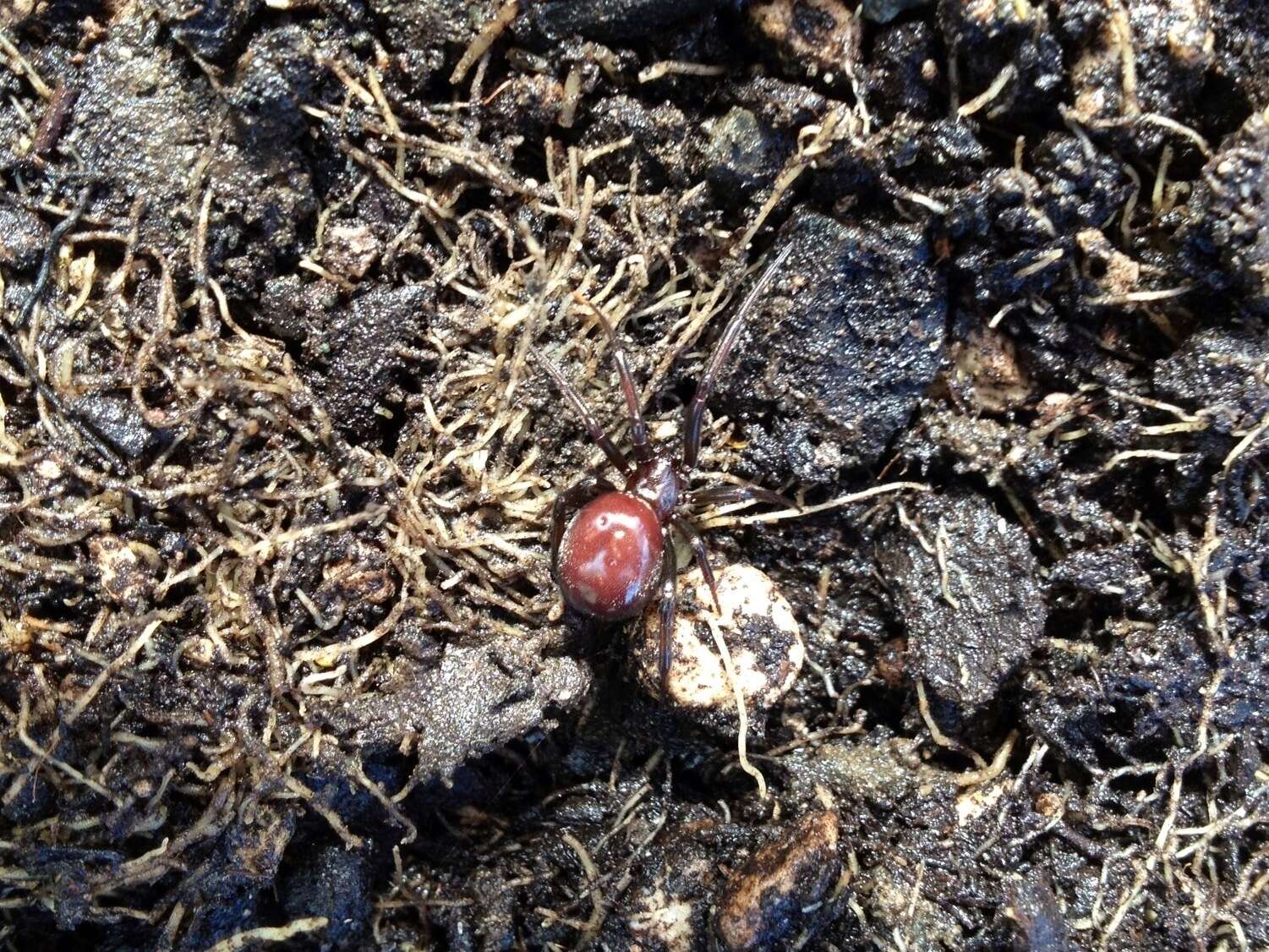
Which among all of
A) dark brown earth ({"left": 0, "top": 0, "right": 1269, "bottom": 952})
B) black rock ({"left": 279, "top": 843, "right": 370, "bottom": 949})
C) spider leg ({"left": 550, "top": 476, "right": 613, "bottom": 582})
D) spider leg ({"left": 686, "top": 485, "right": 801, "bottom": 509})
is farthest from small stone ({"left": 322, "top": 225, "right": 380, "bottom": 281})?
black rock ({"left": 279, "top": 843, "right": 370, "bottom": 949})

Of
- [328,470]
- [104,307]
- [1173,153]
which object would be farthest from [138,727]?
[1173,153]

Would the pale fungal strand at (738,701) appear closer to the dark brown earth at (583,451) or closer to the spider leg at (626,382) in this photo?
the dark brown earth at (583,451)

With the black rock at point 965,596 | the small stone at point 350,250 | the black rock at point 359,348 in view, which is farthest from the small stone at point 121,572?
the black rock at point 965,596

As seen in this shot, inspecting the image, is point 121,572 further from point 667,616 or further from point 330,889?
point 667,616

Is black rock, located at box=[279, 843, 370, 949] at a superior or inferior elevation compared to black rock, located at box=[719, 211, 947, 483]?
inferior

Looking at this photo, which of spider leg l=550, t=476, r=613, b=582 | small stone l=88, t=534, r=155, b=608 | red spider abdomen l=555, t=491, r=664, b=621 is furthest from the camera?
spider leg l=550, t=476, r=613, b=582

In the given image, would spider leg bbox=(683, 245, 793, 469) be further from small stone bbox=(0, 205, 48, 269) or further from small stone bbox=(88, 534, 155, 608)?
small stone bbox=(0, 205, 48, 269)

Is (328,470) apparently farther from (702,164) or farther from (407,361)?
(702,164)
